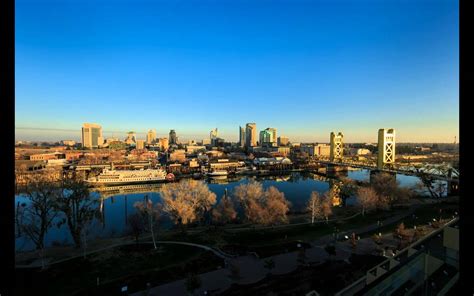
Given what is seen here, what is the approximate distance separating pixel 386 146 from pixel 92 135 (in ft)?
211

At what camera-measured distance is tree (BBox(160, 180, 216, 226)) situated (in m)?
7.45

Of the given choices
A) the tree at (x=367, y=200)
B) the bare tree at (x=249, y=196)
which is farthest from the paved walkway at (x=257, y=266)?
the tree at (x=367, y=200)

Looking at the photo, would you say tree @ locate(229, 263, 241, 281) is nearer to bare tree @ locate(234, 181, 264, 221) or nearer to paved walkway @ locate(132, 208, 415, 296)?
paved walkway @ locate(132, 208, 415, 296)

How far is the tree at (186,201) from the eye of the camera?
24.4 ft

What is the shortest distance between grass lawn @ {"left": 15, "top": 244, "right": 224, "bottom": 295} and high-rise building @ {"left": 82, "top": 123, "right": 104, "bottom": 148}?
62711mm

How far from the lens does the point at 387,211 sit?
939cm

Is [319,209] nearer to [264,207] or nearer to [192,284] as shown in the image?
[264,207]

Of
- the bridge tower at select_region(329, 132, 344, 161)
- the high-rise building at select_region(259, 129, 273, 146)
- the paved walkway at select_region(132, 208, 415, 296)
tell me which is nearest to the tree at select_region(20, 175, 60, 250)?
the paved walkway at select_region(132, 208, 415, 296)

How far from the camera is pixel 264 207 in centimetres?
795

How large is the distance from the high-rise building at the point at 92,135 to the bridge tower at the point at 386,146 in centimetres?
6010

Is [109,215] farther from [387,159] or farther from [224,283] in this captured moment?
[387,159]

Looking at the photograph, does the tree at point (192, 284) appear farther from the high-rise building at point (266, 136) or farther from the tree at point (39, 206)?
the high-rise building at point (266, 136)
